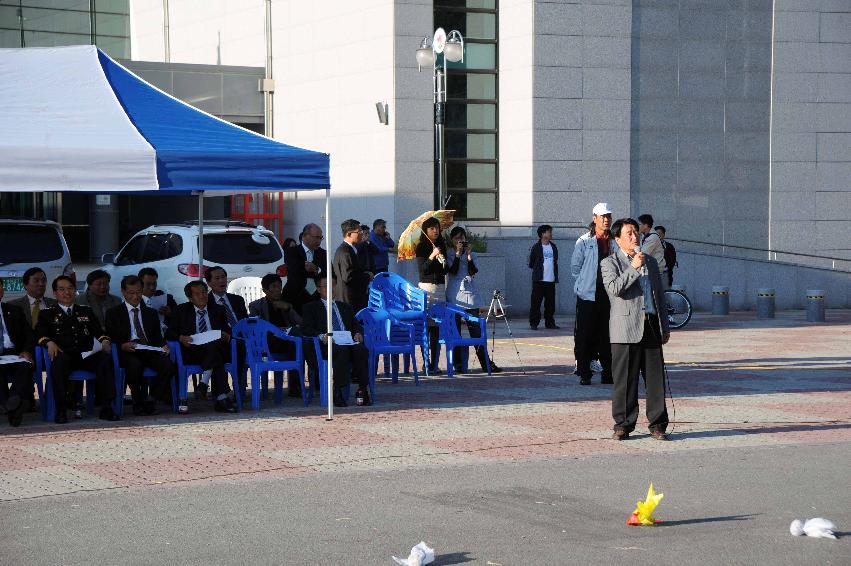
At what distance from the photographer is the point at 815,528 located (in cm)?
A: 739

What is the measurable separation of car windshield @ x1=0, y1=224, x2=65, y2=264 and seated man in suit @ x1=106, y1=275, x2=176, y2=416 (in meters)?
6.38

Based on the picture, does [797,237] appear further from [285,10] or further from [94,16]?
[94,16]

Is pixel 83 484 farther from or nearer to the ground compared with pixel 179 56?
nearer to the ground

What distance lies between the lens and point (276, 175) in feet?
40.0

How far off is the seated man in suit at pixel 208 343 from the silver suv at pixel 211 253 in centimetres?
646

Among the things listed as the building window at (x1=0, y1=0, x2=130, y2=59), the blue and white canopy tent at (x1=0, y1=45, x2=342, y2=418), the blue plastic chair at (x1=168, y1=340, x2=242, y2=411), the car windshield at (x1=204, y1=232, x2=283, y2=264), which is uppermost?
the building window at (x1=0, y1=0, x2=130, y2=59)

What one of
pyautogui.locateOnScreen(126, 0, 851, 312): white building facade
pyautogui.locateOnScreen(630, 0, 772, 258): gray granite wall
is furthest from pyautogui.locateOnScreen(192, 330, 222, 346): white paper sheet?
pyautogui.locateOnScreen(630, 0, 772, 258): gray granite wall

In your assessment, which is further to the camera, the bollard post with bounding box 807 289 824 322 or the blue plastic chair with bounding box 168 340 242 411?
the bollard post with bounding box 807 289 824 322

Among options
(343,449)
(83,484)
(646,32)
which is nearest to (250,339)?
(343,449)

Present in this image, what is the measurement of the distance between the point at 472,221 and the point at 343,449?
18015 millimetres

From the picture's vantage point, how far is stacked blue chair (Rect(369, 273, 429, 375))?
15.6 metres

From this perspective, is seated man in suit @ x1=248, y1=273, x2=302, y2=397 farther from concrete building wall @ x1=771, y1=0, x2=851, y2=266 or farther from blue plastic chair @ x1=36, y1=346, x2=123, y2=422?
concrete building wall @ x1=771, y1=0, x2=851, y2=266

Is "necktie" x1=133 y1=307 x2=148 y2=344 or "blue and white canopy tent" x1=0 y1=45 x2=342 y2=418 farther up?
"blue and white canopy tent" x1=0 y1=45 x2=342 y2=418

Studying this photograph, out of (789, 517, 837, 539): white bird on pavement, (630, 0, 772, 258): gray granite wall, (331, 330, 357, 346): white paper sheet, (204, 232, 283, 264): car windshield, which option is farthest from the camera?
(630, 0, 772, 258): gray granite wall
